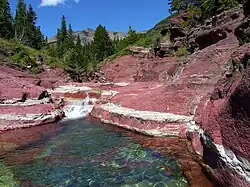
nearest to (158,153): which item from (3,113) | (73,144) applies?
(73,144)

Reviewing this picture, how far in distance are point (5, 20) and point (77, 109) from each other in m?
63.1

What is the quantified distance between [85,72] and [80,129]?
46042 millimetres

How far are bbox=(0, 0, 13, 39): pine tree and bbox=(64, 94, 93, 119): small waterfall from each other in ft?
185

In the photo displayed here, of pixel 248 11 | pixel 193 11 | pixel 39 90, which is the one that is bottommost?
pixel 39 90

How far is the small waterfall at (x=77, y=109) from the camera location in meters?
27.8

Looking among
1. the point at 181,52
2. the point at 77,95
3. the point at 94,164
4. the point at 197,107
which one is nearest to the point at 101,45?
the point at 181,52

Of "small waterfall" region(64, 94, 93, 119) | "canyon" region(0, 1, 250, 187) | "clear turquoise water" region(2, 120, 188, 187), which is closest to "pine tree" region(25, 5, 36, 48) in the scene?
"canyon" region(0, 1, 250, 187)

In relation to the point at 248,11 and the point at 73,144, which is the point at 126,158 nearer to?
the point at 73,144

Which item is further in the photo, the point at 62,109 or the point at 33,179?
the point at 62,109

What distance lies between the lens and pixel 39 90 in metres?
25.9

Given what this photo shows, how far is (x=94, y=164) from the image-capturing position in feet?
42.9

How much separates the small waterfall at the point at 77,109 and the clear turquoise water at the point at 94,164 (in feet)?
31.3

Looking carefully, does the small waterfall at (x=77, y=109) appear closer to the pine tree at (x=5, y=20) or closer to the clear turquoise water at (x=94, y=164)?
the clear turquoise water at (x=94, y=164)

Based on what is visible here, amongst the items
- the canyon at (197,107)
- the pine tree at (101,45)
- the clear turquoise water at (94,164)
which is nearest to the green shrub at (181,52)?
the canyon at (197,107)
